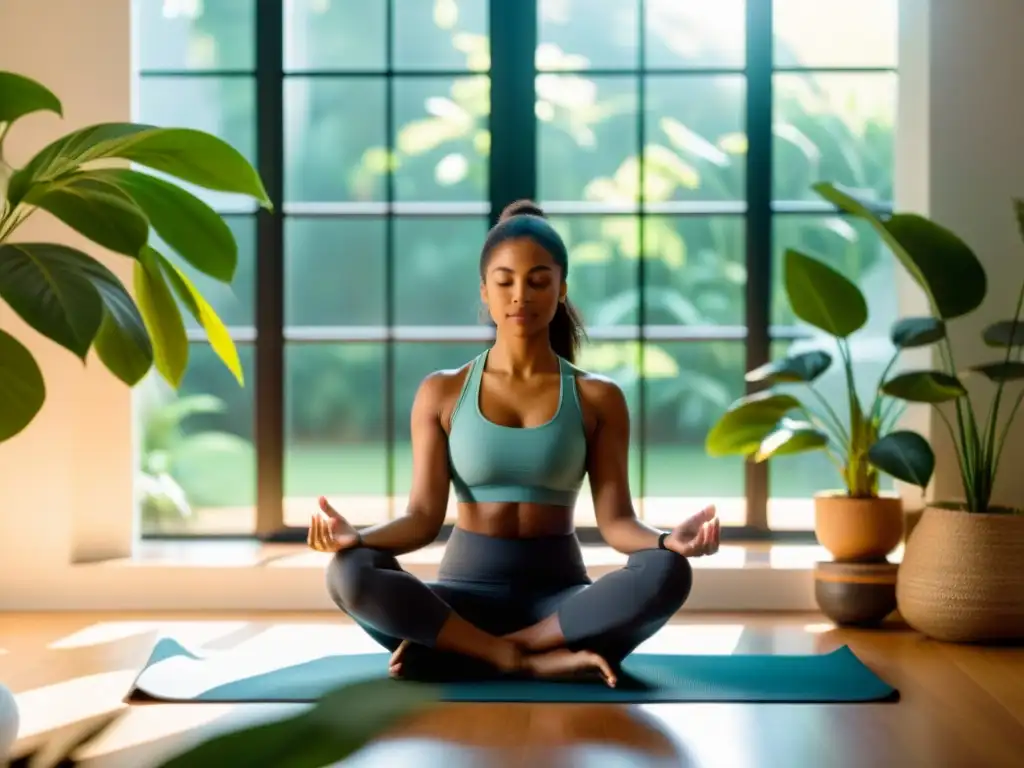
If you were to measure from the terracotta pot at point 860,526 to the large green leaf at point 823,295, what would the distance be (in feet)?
1.36

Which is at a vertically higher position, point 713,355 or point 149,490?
point 713,355

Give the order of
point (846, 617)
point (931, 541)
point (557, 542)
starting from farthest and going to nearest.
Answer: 1. point (846, 617)
2. point (931, 541)
3. point (557, 542)

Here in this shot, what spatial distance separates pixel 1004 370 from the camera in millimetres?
3105

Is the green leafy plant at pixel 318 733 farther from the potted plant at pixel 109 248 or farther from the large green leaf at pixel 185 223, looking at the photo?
the large green leaf at pixel 185 223

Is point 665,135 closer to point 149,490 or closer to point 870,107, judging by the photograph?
point 870,107

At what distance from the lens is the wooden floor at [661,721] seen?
2.19 meters

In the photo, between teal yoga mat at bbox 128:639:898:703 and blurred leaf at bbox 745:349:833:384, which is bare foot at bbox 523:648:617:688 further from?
blurred leaf at bbox 745:349:833:384

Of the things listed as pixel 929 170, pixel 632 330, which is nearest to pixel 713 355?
pixel 632 330

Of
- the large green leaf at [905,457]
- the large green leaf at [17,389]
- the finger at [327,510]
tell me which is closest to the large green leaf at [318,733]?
the large green leaf at [17,389]

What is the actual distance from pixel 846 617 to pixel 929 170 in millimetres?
1156

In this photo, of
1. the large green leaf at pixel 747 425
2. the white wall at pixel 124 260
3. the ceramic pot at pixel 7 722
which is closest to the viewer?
the ceramic pot at pixel 7 722

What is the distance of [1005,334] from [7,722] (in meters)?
2.23

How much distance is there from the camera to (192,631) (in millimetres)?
3275

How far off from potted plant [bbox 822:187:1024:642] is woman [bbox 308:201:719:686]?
79 centimetres
